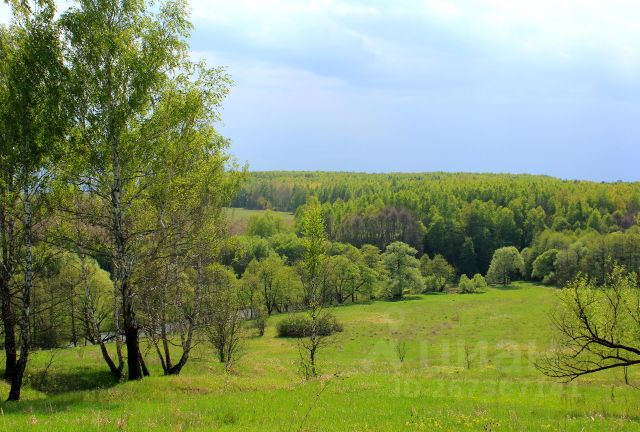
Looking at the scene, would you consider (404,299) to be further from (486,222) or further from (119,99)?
(119,99)

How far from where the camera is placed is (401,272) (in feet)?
356

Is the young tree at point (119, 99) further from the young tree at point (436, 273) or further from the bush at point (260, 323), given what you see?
the young tree at point (436, 273)

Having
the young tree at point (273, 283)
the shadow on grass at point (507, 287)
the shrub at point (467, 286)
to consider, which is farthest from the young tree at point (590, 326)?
the shadow on grass at point (507, 287)

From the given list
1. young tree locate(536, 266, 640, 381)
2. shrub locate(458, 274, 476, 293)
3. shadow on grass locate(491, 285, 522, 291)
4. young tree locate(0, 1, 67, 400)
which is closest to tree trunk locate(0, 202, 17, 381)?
young tree locate(0, 1, 67, 400)

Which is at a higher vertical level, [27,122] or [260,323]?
[27,122]

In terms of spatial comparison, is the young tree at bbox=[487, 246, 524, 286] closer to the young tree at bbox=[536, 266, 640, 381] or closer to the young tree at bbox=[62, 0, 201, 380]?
the young tree at bbox=[536, 266, 640, 381]

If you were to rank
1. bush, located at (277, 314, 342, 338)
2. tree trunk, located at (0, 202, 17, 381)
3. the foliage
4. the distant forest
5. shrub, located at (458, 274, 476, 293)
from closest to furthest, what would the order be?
1. tree trunk, located at (0, 202, 17, 381)
2. bush, located at (277, 314, 342, 338)
3. shrub, located at (458, 274, 476, 293)
4. the distant forest
5. the foliage

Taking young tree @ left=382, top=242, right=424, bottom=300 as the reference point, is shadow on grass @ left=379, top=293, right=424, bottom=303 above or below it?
below

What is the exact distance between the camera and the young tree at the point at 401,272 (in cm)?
10738

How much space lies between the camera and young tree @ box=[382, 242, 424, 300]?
10738cm

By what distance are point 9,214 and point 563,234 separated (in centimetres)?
14214

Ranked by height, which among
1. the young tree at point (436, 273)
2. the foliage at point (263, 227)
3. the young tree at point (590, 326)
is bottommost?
the young tree at point (436, 273)

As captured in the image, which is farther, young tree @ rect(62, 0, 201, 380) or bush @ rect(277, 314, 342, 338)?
bush @ rect(277, 314, 342, 338)

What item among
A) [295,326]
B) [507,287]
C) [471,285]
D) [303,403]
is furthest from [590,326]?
[507,287]
